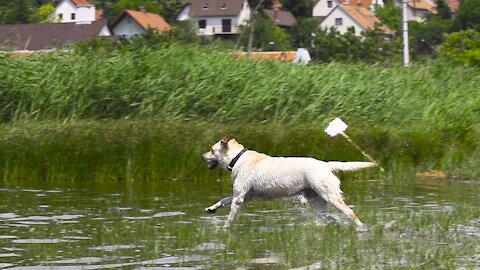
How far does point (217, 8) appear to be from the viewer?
102 m

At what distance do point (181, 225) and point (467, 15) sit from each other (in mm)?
71433

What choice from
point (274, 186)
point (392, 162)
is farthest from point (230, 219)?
point (392, 162)

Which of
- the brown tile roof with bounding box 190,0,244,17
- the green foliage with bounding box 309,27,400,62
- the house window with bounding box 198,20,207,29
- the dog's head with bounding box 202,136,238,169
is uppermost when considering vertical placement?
the brown tile roof with bounding box 190,0,244,17

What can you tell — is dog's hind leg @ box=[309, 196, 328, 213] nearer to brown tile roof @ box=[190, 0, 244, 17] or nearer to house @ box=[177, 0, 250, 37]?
house @ box=[177, 0, 250, 37]

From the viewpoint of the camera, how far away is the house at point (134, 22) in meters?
83.9

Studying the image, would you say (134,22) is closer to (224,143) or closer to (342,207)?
(224,143)

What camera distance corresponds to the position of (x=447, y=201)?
14.5m

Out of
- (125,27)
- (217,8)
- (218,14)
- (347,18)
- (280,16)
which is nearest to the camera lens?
(125,27)

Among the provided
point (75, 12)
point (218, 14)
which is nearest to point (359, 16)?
point (218, 14)

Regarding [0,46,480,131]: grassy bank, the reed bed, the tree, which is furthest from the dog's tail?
the tree

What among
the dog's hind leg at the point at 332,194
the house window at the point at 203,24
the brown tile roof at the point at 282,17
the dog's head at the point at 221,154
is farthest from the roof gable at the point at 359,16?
the dog's hind leg at the point at 332,194

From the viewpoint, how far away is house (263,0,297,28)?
313ft

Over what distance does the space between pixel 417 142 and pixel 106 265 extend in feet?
33.8

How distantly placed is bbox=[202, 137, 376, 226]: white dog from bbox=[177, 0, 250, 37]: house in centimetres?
8783
